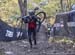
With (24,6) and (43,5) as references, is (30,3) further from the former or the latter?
(24,6)

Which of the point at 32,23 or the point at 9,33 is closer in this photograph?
the point at 32,23

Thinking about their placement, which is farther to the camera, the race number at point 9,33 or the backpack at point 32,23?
the race number at point 9,33

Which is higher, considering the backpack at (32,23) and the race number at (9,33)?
the backpack at (32,23)

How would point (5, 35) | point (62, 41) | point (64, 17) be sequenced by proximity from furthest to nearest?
1. point (5, 35)
2. point (64, 17)
3. point (62, 41)

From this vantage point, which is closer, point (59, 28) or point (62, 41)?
point (62, 41)

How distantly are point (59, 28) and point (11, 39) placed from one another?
4.46m

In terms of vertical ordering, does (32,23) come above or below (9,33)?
above

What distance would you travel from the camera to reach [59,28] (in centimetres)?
1727

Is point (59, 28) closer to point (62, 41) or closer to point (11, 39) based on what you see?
point (62, 41)

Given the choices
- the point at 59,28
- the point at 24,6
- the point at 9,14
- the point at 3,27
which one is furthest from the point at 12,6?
the point at 59,28

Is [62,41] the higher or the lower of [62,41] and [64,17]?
the lower

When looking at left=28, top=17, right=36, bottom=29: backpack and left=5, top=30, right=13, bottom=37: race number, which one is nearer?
left=28, top=17, right=36, bottom=29: backpack

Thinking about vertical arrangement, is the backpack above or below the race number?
above

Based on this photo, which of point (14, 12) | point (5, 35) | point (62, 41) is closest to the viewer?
point (62, 41)
